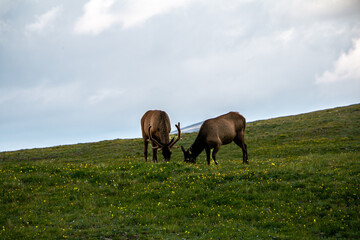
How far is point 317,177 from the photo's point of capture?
1424 cm

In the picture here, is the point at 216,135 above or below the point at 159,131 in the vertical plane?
below

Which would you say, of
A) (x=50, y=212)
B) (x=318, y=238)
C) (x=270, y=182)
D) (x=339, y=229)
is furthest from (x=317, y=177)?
(x=50, y=212)

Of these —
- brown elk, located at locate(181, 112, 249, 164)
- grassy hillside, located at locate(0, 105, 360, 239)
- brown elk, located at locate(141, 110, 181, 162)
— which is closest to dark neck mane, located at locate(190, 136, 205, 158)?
brown elk, located at locate(181, 112, 249, 164)

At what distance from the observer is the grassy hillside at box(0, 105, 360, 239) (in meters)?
10.2

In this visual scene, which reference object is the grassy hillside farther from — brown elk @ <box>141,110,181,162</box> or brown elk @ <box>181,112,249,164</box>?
brown elk @ <box>181,112,249,164</box>

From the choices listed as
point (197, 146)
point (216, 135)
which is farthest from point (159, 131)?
point (216, 135)

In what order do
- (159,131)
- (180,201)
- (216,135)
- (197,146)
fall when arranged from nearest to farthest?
(180,201), (216,135), (159,131), (197,146)

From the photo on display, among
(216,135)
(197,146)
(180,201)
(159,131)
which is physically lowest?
(180,201)

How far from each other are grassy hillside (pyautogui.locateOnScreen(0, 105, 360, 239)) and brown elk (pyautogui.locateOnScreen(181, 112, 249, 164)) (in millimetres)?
3063

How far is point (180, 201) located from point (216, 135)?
803cm

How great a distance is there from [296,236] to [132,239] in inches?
201

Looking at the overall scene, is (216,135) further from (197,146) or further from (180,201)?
(180,201)

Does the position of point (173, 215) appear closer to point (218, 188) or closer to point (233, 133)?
point (218, 188)

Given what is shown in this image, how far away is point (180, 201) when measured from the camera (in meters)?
12.9
